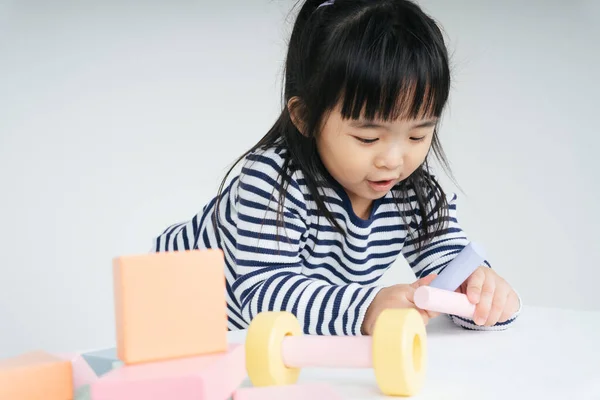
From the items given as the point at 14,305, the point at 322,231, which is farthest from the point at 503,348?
the point at 14,305

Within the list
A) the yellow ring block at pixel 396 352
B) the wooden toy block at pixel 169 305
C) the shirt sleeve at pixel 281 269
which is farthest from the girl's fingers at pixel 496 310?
the wooden toy block at pixel 169 305

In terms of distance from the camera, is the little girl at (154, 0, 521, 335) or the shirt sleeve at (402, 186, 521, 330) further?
the shirt sleeve at (402, 186, 521, 330)

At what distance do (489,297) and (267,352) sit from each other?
33 cm

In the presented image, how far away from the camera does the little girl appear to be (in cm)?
78

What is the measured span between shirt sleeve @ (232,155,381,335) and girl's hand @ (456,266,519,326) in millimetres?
100

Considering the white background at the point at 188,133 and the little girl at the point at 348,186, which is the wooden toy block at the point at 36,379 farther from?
the white background at the point at 188,133

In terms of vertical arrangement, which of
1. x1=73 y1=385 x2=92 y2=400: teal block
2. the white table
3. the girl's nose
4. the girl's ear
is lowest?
the white table

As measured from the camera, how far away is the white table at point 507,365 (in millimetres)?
534

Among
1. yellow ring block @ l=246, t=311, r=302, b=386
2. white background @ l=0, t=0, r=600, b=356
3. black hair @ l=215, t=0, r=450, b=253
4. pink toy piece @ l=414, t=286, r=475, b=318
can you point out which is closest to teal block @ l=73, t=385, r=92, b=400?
yellow ring block @ l=246, t=311, r=302, b=386

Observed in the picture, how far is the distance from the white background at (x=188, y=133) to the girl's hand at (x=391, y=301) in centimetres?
93

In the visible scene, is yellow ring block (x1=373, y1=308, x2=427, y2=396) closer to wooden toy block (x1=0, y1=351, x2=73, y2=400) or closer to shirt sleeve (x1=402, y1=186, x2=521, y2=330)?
wooden toy block (x1=0, y1=351, x2=73, y2=400)

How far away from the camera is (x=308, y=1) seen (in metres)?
0.94

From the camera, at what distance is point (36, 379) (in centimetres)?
49

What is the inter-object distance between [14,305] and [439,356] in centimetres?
112
